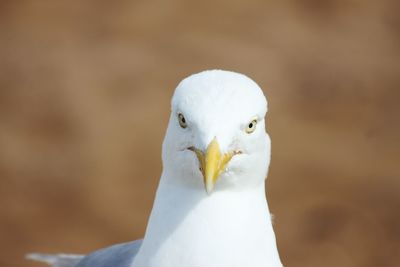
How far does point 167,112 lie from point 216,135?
2505 mm

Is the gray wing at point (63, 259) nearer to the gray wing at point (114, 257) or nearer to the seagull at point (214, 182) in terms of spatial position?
the gray wing at point (114, 257)

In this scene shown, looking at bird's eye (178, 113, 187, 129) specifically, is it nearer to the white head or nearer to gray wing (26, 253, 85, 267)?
the white head

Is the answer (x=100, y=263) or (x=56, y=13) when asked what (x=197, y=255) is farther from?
(x=56, y=13)

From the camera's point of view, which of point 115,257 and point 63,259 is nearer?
point 115,257

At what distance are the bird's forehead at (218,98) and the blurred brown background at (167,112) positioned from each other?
2.15 meters

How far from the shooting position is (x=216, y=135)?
1.77m

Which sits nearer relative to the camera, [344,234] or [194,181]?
[194,181]

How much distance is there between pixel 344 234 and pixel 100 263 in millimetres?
1918

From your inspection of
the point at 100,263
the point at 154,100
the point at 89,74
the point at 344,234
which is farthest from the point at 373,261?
the point at 100,263

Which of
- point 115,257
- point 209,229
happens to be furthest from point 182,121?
point 115,257

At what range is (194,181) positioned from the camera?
6.16 ft

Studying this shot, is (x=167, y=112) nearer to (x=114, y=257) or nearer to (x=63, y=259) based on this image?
(x=63, y=259)

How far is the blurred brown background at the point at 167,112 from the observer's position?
4.06 meters

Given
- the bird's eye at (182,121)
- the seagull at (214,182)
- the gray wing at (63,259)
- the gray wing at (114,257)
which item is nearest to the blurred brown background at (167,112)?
the gray wing at (63,259)
